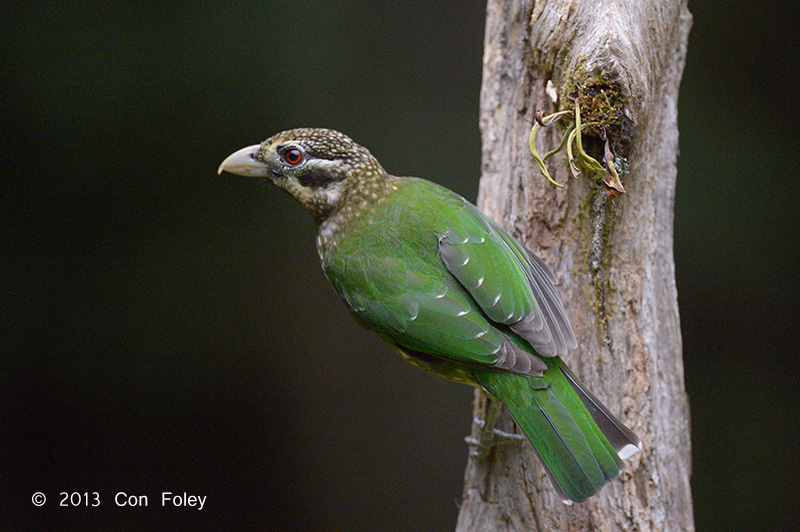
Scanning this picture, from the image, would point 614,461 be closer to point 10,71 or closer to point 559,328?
point 559,328

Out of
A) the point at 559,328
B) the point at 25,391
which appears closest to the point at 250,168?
the point at 559,328

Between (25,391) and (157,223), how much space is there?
0.92 metres

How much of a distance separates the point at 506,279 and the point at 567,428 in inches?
17.9

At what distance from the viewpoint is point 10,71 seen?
10.1 feet

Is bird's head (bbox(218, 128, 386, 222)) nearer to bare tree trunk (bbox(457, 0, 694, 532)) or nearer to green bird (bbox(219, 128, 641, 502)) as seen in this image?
green bird (bbox(219, 128, 641, 502))

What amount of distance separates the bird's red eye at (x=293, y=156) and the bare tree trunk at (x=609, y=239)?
2.36 feet

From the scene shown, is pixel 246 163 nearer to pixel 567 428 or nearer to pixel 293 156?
pixel 293 156

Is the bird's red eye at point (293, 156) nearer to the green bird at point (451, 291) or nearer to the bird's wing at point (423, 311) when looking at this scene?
the green bird at point (451, 291)

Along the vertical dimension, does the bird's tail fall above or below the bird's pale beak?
below

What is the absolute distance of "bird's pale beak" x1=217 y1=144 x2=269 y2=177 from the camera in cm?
235

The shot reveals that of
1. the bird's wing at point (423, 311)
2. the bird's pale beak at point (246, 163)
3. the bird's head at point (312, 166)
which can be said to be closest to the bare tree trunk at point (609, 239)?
the bird's wing at point (423, 311)

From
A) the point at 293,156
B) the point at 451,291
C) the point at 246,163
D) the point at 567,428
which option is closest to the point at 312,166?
the point at 293,156

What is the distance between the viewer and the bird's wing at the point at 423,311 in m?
1.98

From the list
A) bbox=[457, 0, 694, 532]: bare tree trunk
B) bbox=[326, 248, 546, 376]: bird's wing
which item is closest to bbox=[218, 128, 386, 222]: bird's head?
bbox=[326, 248, 546, 376]: bird's wing
